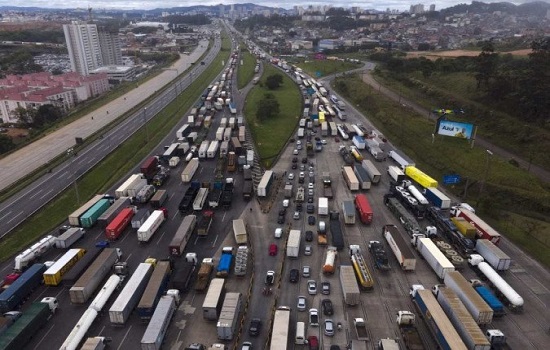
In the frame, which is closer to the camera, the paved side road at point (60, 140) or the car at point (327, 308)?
the car at point (327, 308)

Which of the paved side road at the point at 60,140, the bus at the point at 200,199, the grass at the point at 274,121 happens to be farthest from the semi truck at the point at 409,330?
the paved side road at the point at 60,140

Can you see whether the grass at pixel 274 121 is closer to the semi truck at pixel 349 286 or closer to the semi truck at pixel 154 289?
the semi truck at pixel 154 289

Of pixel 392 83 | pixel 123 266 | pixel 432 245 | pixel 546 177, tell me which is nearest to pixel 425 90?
pixel 392 83

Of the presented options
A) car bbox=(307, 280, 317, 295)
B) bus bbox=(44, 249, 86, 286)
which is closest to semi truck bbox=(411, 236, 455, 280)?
car bbox=(307, 280, 317, 295)

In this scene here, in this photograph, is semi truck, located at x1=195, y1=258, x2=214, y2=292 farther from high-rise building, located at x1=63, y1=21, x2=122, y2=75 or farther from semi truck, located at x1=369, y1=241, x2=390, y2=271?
high-rise building, located at x1=63, y1=21, x2=122, y2=75

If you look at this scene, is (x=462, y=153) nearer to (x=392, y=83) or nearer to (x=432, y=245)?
(x=432, y=245)

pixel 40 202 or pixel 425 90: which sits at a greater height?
pixel 425 90
